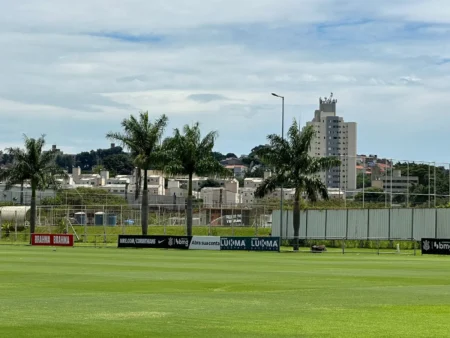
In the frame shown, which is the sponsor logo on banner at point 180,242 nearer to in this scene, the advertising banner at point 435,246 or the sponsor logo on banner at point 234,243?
the sponsor logo on banner at point 234,243

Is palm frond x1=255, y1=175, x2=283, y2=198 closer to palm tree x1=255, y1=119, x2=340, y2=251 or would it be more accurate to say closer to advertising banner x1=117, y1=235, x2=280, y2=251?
palm tree x1=255, y1=119, x2=340, y2=251

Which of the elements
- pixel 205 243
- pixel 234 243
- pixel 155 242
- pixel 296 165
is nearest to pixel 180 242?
pixel 205 243

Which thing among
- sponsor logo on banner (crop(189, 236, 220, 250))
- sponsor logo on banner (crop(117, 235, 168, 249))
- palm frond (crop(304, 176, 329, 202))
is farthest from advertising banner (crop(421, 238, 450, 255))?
sponsor logo on banner (crop(117, 235, 168, 249))

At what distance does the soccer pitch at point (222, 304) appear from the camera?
16.4 m

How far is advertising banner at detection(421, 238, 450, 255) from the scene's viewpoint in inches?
2581

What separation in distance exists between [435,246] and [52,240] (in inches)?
1350

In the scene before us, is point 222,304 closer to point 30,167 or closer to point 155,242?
point 155,242

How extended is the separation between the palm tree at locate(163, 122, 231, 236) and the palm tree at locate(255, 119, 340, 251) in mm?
6660

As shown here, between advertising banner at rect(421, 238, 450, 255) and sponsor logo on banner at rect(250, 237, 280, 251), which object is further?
sponsor logo on banner at rect(250, 237, 280, 251)

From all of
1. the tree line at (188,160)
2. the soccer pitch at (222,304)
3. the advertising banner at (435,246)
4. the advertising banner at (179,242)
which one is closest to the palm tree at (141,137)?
the tree line at (188,160)

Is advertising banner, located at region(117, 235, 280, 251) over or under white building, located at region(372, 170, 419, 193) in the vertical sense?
under

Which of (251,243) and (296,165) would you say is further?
(296,165)

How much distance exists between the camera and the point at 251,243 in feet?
240

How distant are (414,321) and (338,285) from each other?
1082 centimetres
